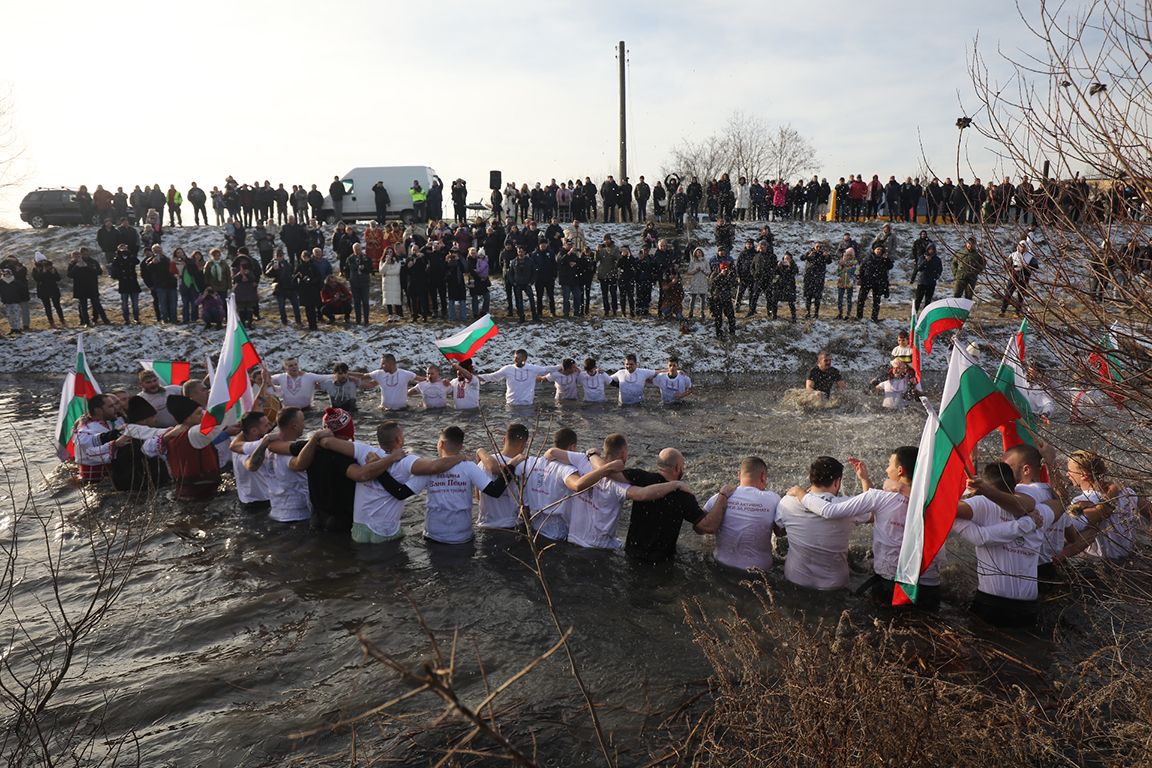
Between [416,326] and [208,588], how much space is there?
14261mm

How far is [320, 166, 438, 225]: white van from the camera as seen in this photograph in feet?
96.5

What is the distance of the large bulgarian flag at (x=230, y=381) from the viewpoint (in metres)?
9.05

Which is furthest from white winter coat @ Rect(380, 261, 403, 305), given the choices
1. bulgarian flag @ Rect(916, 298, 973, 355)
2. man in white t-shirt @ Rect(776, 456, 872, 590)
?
man in white t-shirt @ Rect(776, 456, 872, 590)

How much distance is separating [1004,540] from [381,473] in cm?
594

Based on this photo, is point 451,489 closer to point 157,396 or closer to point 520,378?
point 157,396

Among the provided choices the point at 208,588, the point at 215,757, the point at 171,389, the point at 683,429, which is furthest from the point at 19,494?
the point at 683,429

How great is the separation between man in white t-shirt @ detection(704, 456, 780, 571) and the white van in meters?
25.1

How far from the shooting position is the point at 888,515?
625 centimetres

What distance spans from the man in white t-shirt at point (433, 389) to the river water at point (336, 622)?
17.2 feet

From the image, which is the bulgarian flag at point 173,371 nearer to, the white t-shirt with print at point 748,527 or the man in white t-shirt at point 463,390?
the man in white t-shirt at point 463,390

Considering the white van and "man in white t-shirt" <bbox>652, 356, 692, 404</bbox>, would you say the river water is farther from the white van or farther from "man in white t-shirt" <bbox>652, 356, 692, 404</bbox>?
the white van

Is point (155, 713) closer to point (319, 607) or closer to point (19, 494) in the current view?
point (319, 607)

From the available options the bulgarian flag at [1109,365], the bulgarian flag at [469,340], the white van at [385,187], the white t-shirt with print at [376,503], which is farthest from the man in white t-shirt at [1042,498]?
the white van at [385,187]

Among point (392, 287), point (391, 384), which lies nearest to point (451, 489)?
point (391, 384)
